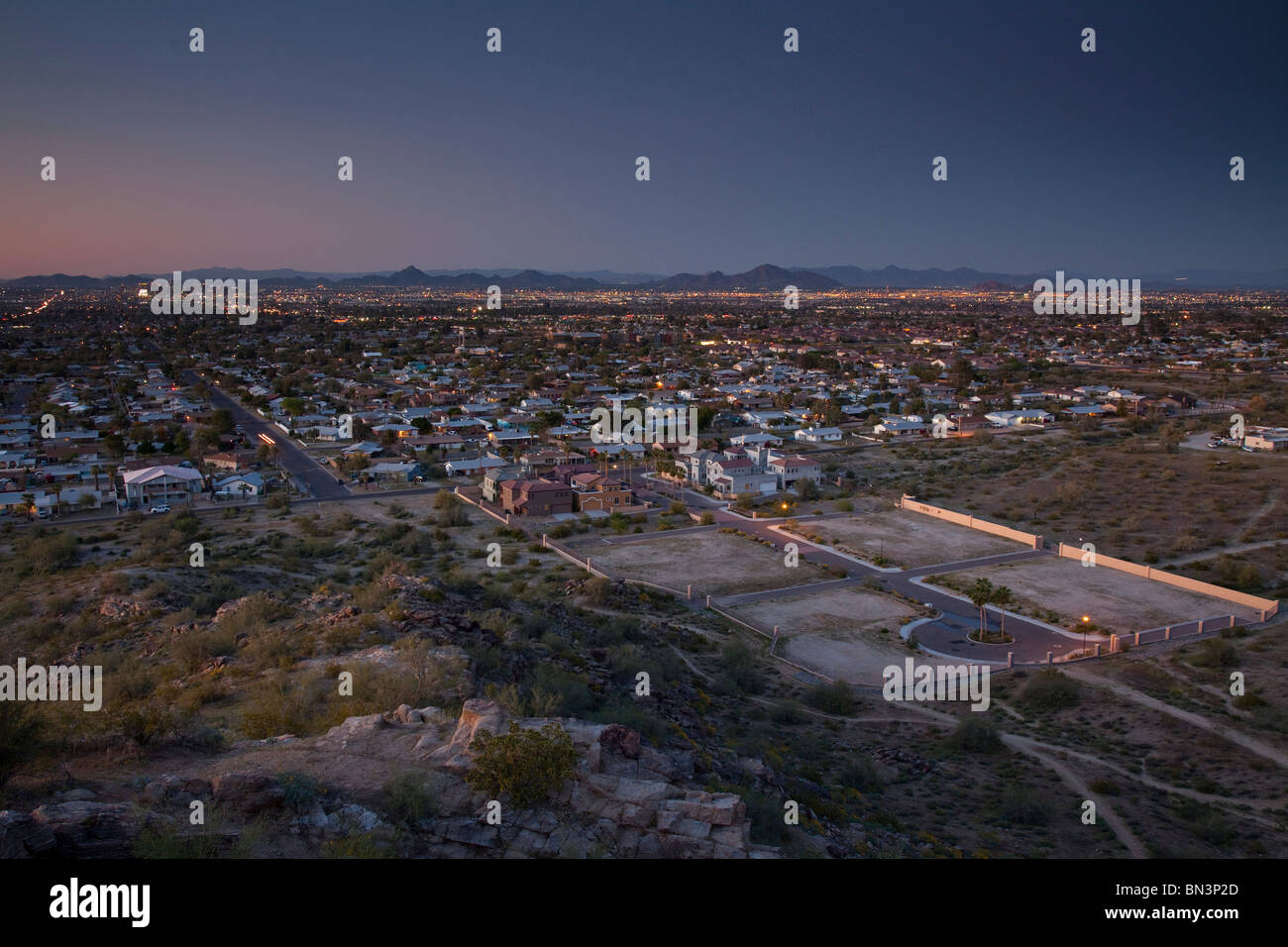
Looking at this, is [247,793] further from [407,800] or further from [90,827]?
[407,800]

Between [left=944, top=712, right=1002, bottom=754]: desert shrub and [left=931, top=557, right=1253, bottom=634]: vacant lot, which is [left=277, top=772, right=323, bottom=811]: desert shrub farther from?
[left=931, top=557, right=1253, bottom=634]: vacant lot

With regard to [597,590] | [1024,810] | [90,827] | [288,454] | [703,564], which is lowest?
[1024,810]

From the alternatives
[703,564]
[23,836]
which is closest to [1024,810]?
[23,836]

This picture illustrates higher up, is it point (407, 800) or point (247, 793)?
point (247, 793)

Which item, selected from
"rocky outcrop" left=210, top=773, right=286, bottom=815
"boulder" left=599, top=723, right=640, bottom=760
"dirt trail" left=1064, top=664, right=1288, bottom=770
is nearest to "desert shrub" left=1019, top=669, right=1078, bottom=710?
"dirt trail" left=1064, top=664, right=1288, bottom=770

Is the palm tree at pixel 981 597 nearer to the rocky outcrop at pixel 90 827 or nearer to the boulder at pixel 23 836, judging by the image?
the rocky outcrop at pixel 90 827

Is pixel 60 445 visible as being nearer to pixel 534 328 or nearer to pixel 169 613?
pixel 169 613
